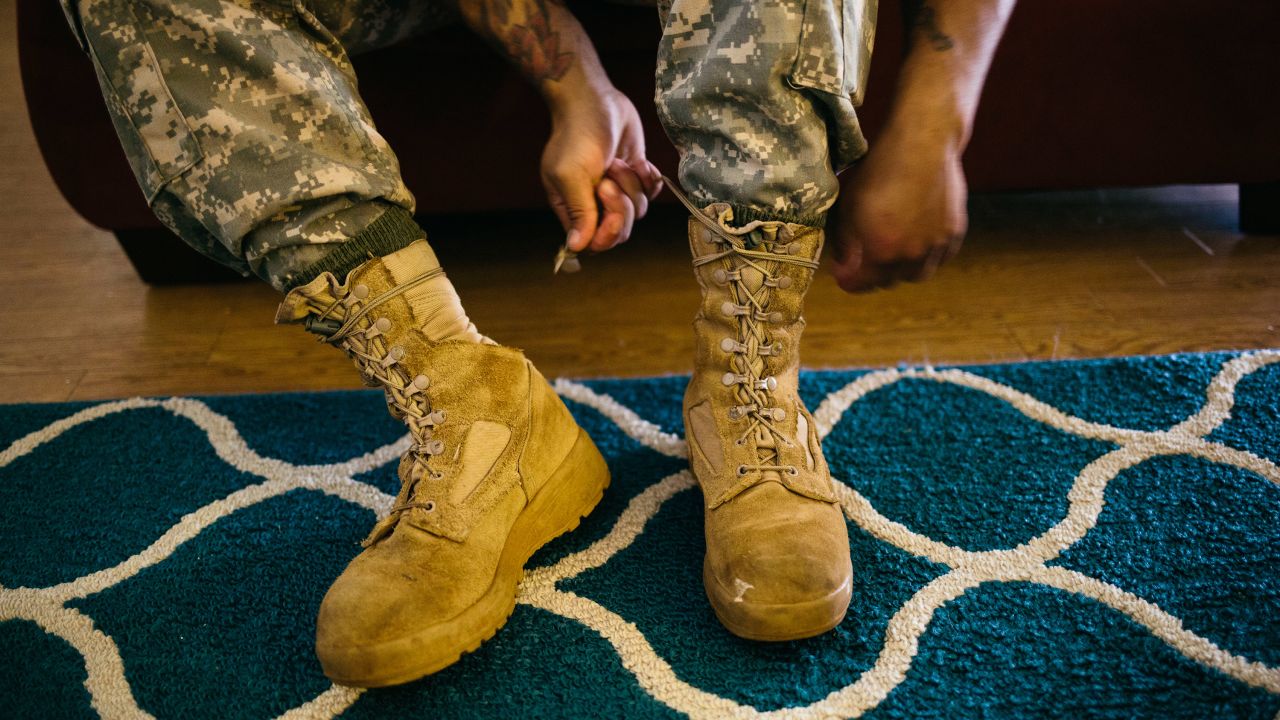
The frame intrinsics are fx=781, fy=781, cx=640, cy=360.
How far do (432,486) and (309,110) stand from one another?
34 centimetres

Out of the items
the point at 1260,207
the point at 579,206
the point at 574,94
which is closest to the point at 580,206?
the point at 579,206

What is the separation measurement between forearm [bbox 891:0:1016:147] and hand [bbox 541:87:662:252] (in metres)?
0.27

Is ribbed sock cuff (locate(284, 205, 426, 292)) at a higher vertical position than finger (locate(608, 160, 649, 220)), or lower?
higher

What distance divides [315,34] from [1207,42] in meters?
1.09

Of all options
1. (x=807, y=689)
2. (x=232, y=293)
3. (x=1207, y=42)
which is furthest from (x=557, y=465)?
(x=1207, y=42)

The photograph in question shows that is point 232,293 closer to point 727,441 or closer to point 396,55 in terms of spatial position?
point 396,55

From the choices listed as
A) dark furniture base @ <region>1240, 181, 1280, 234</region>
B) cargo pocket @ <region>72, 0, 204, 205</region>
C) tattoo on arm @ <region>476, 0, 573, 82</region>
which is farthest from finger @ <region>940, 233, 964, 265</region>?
dark furniture base @ <region>1240, 181, 1280, 234</region>

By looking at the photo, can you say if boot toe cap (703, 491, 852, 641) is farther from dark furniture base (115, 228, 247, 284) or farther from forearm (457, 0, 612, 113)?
dark furniture base (115, 228, 247, 284)

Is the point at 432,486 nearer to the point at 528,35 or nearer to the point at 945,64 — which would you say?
the point at 528,35

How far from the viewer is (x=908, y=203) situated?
0.70 m

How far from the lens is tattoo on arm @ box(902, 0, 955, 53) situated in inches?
28.6

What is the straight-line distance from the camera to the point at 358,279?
26.2 inches

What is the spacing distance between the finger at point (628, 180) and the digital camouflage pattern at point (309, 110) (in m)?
0.16

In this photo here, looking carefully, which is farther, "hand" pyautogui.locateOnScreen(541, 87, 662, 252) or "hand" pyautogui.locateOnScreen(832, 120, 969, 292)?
"hand" pyautogui.locateOnScreen(541, 87, 662, 252)
